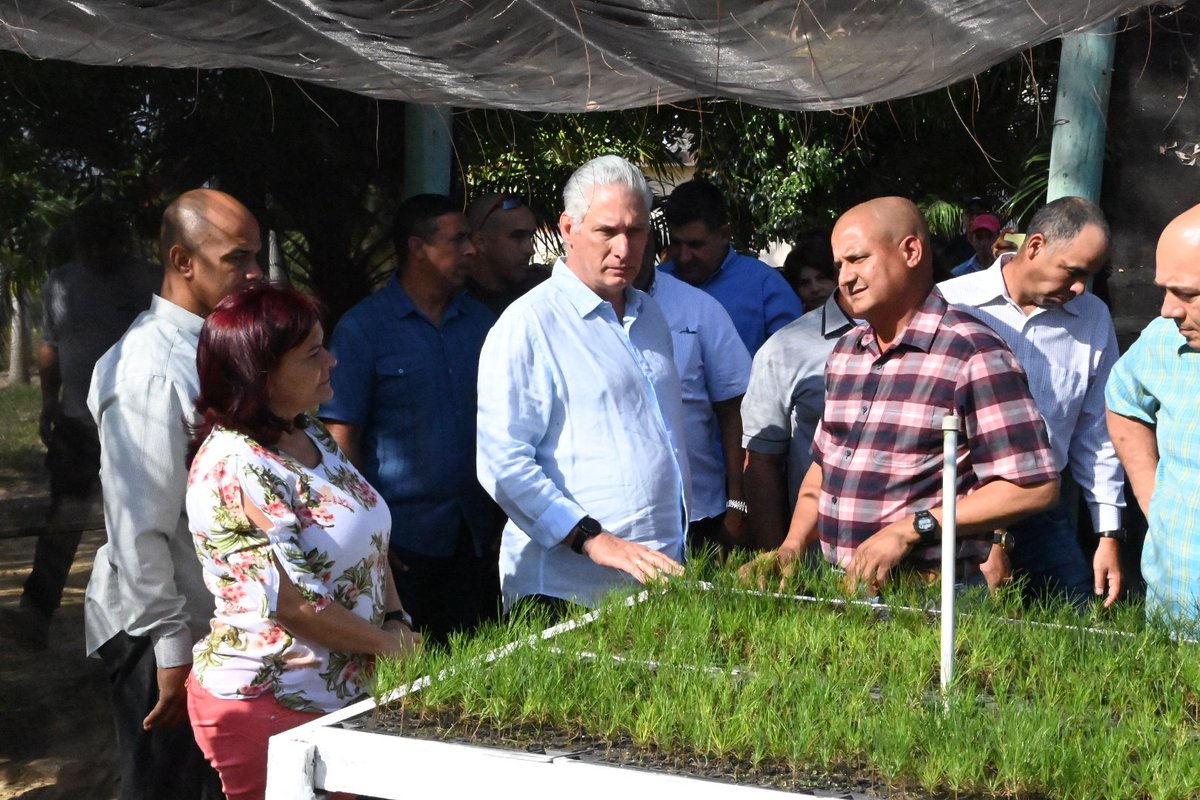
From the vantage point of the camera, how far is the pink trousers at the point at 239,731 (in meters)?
2.67

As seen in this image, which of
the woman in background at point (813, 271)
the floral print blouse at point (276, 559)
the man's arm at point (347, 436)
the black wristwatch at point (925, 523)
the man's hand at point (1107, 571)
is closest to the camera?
the floral print blouse at point (276, 559)

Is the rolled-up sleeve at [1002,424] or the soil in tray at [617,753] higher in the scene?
the rolled-up sleeve at [1002,424]

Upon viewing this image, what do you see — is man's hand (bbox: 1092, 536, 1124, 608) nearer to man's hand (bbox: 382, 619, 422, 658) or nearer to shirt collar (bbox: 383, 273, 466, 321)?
man's hand (bbox: 382, 619, 422, 658)

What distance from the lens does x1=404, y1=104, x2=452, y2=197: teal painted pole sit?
504 cm

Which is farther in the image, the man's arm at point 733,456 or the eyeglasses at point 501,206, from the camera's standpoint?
the eyeglasses at point 501,206

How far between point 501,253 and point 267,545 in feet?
7.77

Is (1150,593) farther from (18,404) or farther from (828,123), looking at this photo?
(828,123)

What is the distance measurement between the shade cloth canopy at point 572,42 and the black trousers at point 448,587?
1.35 metres

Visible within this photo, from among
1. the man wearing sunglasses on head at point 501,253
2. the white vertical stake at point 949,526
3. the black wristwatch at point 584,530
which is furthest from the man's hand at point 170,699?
the man wearing sunglasses on head at point 501,253

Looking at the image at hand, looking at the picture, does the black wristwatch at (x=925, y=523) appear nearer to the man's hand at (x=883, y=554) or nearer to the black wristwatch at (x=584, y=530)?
the man's hand at (x=883, y=554)

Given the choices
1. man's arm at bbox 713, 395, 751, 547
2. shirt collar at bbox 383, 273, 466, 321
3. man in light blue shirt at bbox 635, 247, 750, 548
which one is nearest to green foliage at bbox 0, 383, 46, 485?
shirt collar at bbox 383, 273, 466, 321

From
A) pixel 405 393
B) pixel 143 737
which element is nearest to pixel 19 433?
pixel 405 393

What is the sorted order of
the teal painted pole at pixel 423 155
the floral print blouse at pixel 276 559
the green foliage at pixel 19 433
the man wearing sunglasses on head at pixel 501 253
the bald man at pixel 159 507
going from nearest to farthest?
the floral print blouse at pixel 276 559, the bald man at pixel 159 507, the green foliage at pixel 19 433, the man wearing sunglasses on head at pixel 501 253, the teal painted pole at pixel 423 155

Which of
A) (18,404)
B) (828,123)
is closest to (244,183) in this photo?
(18,404)
